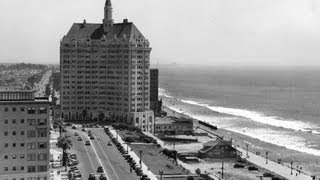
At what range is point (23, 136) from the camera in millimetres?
94500

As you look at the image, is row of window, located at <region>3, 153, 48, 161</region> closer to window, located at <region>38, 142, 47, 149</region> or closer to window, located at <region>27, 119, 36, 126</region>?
window, located at <region>38, 142, 47, 149</region>

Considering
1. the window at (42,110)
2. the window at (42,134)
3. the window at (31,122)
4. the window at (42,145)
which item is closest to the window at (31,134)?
the window at (42,134)

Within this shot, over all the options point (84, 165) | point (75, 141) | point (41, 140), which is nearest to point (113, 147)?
point (75, 141)

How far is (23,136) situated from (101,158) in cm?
4702

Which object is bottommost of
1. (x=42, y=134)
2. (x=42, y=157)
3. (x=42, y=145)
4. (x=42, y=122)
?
(x=42, y=157)

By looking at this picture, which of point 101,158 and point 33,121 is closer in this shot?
point 33,121

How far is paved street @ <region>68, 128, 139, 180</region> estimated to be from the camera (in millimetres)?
123769

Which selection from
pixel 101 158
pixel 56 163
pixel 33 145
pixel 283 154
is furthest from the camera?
pixel 283 154

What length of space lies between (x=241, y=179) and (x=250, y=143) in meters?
56.3

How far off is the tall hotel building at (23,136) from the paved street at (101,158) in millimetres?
24081

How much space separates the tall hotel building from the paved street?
2408 centimetres

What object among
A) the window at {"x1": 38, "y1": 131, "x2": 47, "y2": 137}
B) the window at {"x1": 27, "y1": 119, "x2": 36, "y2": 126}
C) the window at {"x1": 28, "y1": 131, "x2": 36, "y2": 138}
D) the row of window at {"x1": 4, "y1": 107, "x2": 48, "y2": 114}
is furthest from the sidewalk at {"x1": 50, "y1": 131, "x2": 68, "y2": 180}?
the row of window at {"x1": 4, "y1": 107, "x2": 48, "y2": 114}

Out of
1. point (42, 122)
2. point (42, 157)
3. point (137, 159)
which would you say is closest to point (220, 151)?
point (137, 159)

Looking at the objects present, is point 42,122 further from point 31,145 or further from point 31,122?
point 31,145
